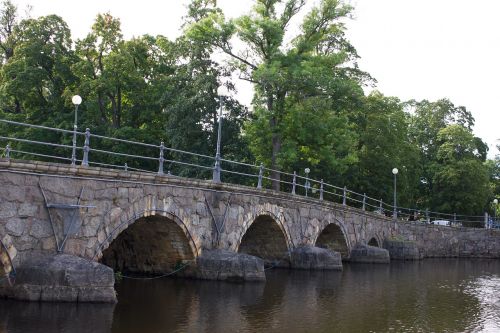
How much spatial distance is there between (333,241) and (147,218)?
40.3ft

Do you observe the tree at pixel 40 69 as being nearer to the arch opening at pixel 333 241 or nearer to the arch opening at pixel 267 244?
the arch opening at pixel 267 244

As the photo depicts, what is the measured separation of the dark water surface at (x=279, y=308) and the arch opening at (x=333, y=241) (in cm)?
554

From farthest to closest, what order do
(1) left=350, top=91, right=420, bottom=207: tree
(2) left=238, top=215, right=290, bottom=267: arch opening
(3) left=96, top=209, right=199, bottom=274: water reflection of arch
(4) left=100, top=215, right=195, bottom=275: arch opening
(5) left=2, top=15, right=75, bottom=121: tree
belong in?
(1) left=350, top=91, right=420, bottom=207: tree → (5) left=2, top=15, right=75, bottom=121: tree → (2) left=238, top=215, right=290, bottom=267: arch opening → (4) left=100, top=215, right=195, bottom=275: arch opening → (3) left=96, top=209, right=199, bottom=274: water reflection of arch

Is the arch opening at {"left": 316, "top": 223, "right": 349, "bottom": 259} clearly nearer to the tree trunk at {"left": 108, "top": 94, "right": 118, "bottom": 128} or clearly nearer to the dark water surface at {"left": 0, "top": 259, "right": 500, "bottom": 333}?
the dark water surface at {"left": 0, "top": 259, "right": 500, "bottom": 333}

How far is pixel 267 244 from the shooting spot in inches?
850

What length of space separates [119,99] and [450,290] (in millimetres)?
19374

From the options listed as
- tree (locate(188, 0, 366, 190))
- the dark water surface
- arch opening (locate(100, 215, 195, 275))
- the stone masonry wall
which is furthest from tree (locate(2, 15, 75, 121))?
the dark water surface

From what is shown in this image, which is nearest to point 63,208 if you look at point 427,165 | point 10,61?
point 10,61

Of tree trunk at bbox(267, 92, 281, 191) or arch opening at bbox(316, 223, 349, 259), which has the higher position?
tree trunk at bbox(267, 92, 281, 191)

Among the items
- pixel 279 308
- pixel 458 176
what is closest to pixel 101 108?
pixel 279 308

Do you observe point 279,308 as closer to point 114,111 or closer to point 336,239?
point 336,239

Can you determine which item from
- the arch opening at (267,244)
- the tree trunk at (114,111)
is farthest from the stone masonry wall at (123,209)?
the tree trunk at (114,111)

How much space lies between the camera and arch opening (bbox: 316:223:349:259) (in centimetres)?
2578

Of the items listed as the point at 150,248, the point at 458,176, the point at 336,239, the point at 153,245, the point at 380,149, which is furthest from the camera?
the point at 458,176
